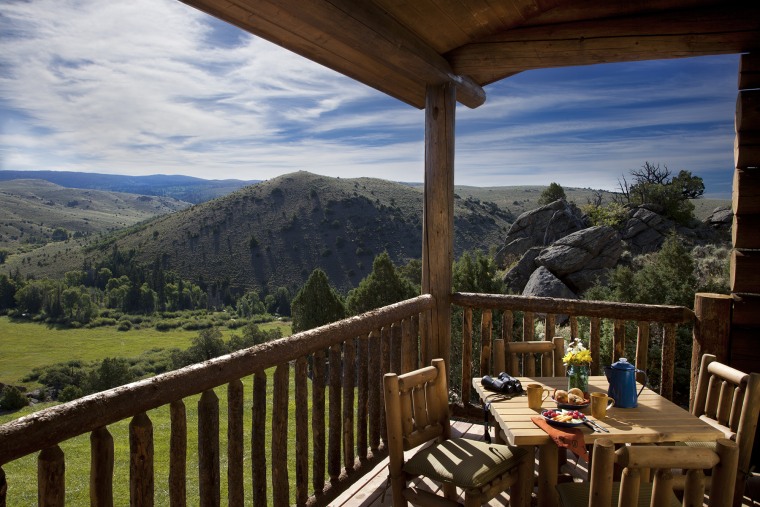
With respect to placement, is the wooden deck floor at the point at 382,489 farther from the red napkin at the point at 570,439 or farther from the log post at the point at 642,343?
the red napkin at the point at 570,439

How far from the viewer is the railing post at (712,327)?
10.7ft

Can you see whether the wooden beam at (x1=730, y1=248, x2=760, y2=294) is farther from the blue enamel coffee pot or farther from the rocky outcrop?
the rocky outcrop

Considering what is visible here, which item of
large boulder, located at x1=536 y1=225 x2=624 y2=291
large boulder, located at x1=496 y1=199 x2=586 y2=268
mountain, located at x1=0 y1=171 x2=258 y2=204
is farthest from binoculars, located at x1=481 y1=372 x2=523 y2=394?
mountain, located at x1=0 y1=171 x2=258 y2=204

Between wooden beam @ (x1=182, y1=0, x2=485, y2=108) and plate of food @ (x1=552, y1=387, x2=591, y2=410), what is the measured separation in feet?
6.47

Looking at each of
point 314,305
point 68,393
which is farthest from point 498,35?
point 68,393

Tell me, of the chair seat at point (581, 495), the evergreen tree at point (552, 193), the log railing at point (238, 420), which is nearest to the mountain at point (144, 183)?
the evergreen tree at point (552, 193)

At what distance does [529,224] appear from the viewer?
28828 millimetres

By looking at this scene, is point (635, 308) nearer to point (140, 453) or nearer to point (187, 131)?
point (140, 453)

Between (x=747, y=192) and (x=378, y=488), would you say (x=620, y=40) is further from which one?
(x=378, y=488)

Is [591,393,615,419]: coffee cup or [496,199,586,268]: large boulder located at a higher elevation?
[496,199,586,268]: large boulder

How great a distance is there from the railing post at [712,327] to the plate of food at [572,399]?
1.34 metres

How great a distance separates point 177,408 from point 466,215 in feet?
168

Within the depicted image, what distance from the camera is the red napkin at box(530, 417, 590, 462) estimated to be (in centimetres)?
201

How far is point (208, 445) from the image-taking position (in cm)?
193
